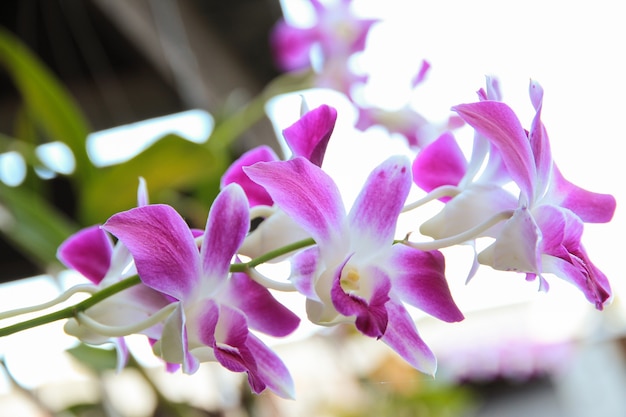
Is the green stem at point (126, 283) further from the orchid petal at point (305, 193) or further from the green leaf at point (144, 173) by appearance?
the green leaf at point (144, 173)

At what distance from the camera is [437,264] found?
0.25 m

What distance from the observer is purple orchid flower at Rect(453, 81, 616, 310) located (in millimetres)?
226

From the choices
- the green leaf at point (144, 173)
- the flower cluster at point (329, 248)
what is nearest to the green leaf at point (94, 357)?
the green leaf at point (144, 173)

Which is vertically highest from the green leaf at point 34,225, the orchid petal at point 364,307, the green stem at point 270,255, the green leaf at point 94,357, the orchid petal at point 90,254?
the green stem at point 270,255

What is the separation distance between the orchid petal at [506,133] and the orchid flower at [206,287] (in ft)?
0.24

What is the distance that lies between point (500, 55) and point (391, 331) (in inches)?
48.3

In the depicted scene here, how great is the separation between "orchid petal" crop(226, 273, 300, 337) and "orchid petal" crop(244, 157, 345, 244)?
33 millimetres

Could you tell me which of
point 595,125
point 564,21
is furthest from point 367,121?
point 595,125

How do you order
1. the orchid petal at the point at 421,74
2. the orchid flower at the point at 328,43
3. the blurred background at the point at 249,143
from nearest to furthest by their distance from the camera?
the orchid petal at the point at 421,74 < the blurred background at the point at 249,143 < the orchid flower at the point at 328,43

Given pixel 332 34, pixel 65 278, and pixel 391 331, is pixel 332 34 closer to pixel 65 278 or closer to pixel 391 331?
pixel 65 278

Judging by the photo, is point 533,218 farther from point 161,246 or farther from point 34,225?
point 34,225

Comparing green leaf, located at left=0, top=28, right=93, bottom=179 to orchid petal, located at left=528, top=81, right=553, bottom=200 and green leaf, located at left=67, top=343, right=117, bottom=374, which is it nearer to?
green leaf, located at left=67, top=343, right=117, bottom=374

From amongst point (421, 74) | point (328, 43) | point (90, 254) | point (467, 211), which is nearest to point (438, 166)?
point (467, 211)

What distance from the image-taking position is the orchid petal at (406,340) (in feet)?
0.82
